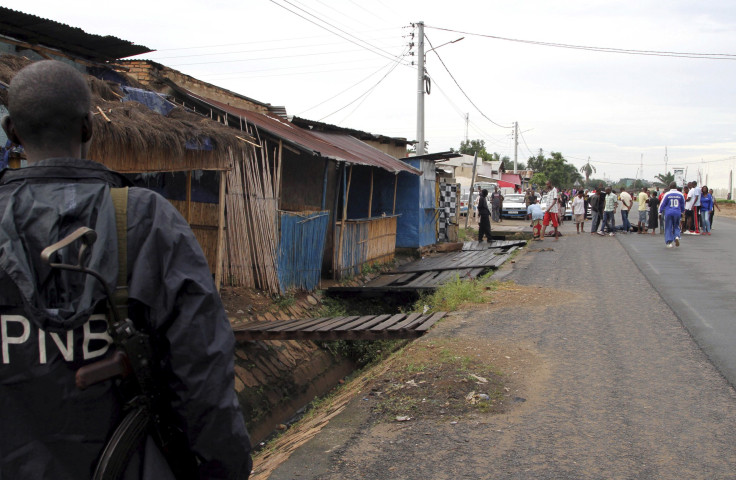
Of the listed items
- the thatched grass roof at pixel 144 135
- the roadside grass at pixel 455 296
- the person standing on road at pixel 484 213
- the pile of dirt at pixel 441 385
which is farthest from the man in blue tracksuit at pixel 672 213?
the pile of dirt at pixel 441 385

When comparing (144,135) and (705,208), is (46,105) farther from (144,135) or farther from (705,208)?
(705,208)

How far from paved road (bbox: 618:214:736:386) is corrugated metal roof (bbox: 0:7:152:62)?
26.3 ft

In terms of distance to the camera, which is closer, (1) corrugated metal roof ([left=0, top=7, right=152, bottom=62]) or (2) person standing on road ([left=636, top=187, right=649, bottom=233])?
(1) corrugated metal roof ([left=0, top=7, right=152, bottom=62])

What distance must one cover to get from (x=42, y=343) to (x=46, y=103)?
2.12ft

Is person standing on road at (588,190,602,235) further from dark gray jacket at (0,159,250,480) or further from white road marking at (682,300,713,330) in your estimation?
dark gray jacket at (0,159,250,480)

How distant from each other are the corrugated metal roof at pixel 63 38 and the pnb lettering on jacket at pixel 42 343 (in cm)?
690

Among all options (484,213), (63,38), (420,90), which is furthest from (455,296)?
(420,90)

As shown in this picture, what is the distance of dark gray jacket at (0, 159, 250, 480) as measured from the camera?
1637 millimetres

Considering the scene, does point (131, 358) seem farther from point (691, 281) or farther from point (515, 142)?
point (515, 142)

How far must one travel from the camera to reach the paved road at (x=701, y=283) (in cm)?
680

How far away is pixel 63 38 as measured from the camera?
8.31 meters

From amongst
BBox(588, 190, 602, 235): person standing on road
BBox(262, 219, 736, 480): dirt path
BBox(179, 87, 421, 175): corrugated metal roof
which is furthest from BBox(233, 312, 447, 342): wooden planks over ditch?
BBox(588, 190, 602, 235): person standing on road

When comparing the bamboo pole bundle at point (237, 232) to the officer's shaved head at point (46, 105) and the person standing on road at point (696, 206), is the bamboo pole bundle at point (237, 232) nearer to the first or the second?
the officer's shaved head at point (46, 105)

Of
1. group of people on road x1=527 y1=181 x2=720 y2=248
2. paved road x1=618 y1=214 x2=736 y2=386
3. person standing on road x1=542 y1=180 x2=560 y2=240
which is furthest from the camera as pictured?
group of people on road x1=527 y1=181 x2=720 y2=248
